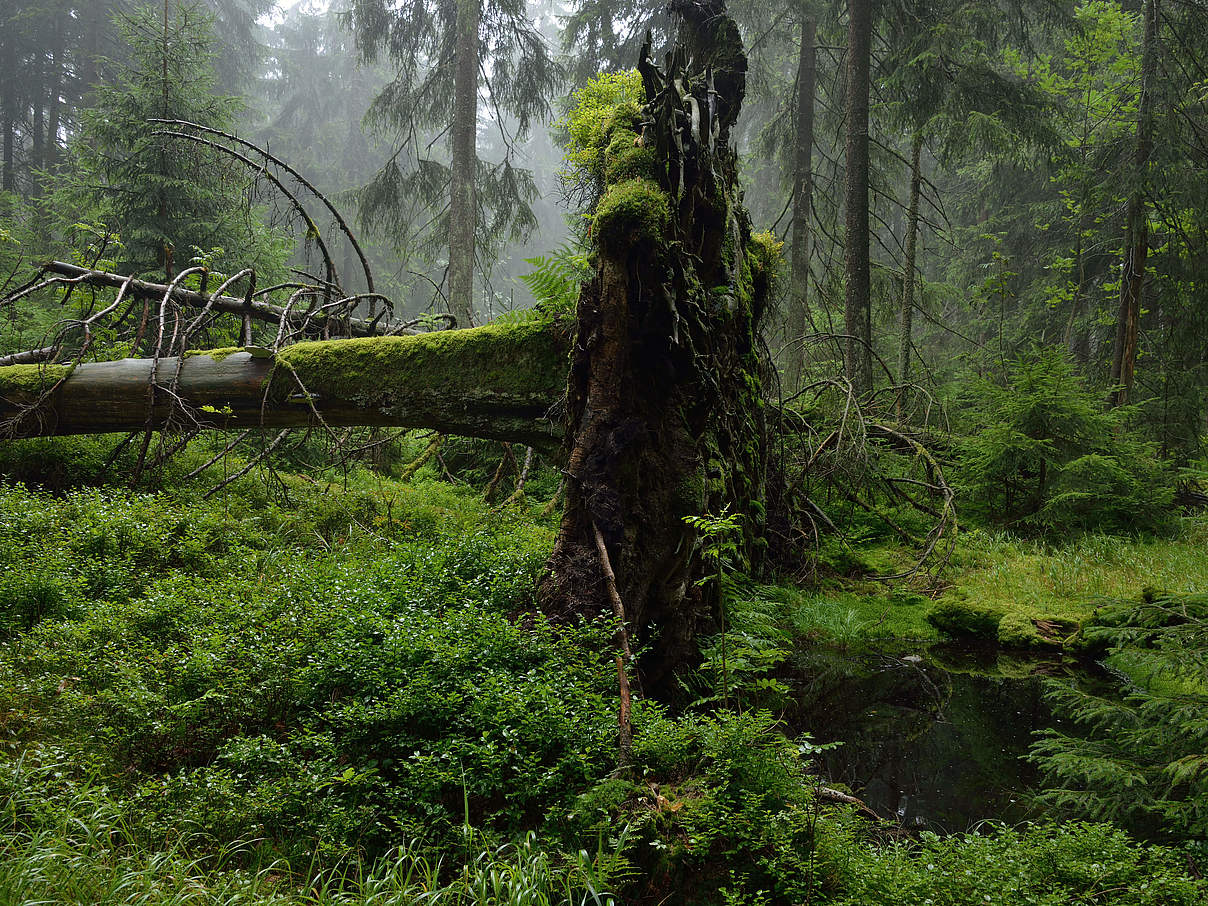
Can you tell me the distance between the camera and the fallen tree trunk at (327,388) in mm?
5422

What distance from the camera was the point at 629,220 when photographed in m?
3.95

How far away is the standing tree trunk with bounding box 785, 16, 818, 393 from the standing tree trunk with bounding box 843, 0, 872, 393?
92.0 inches

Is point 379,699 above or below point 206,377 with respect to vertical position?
below

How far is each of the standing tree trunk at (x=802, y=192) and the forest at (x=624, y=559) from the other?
155 millimetres

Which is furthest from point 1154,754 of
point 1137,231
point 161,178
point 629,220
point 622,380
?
point 161,178

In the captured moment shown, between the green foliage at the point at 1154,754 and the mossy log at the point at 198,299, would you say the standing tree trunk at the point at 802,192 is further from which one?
the green foliage at the point at 1154,754

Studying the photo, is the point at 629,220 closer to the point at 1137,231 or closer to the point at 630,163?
the point at 630,163

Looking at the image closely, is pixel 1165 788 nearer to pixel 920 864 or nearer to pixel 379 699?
pixel 920 864

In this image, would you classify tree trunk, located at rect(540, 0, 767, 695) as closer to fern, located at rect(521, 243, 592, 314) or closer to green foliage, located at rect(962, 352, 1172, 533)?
fern, located at rect(521, 243, 592, 314)

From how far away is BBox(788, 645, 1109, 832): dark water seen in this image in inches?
156

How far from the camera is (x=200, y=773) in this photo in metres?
2.70

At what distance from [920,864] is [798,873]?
54 cm

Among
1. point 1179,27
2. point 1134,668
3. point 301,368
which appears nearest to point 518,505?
point 301,368

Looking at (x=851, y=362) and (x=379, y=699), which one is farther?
(x=851, y=362)
